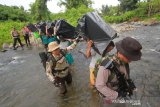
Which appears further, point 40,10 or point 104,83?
point 40,10

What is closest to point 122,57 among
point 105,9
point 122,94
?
point 122,94

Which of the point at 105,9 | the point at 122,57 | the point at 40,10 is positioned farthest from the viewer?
the point at 105,9

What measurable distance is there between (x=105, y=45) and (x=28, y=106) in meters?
2.97

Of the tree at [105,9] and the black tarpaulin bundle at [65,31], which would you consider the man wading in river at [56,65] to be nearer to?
the black tarpaulin bundle at [65,31]

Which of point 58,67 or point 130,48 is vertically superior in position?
point 130,48

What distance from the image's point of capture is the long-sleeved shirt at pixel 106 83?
2.88 metres

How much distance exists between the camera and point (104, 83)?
9.62ft

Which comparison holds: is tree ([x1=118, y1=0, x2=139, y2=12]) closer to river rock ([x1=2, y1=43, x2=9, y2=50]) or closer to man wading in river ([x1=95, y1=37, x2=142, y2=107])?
river rock ([x1=2, y1=43, x2=9, y2=50])

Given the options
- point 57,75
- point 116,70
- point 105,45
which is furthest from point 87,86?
point 116,70

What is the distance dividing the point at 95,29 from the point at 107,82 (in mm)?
2688

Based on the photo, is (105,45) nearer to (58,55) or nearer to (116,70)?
(58,55)

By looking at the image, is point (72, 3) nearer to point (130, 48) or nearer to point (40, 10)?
point (40, 10)

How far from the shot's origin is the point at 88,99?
5.97 m

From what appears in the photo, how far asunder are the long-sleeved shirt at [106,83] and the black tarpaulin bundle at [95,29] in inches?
90.2
